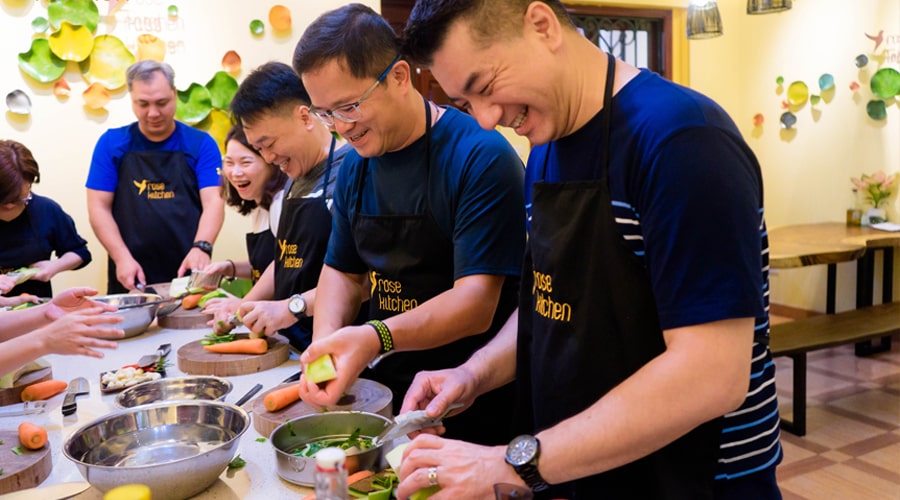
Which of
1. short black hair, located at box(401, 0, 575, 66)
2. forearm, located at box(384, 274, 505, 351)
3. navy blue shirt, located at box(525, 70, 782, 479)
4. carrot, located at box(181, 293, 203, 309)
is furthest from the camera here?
carrot, located at box(181, 293, 203, 309)

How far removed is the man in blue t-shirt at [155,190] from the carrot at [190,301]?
2.99ft

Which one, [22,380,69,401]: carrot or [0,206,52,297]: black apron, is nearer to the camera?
[22,380,69,401]: carrot

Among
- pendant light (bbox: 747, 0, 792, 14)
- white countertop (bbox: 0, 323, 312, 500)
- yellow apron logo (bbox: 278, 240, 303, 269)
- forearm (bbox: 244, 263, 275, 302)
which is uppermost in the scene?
pendant light (bbox: 747, 0, 792, 14)

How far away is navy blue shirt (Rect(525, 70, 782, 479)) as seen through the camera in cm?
98

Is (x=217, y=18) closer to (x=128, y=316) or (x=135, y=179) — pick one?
(x=135, y=179)

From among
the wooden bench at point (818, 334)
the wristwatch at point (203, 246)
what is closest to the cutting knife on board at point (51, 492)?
the wristwatch at point (203, 246)

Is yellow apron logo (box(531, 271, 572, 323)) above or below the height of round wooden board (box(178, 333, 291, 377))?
above

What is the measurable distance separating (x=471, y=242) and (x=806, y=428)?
3.40m

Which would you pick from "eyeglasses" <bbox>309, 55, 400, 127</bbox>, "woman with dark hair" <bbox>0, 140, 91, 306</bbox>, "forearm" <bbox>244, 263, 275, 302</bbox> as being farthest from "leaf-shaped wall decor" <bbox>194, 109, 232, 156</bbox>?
"eyeglasses" <bbox>309, 55, 400, 127</bbox>

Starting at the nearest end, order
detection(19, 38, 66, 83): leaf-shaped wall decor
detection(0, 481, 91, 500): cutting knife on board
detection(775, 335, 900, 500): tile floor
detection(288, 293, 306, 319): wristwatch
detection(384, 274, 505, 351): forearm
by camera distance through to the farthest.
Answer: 1. detection(0, 481, 91, 500): cutting knife on board
2. detection(384, 274, 505, 351): forearm
3. detection(288, 293, 306, 319): wristwatch
4. detection(775, 335, 900, 500): tile floor
5. detection(19, 38, 66, 83): leaf-shaped wall decor

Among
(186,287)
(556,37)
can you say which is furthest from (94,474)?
(186,287)

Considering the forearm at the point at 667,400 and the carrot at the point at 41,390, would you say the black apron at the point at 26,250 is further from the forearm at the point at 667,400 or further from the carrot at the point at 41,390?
the forearm at the point at 667,400

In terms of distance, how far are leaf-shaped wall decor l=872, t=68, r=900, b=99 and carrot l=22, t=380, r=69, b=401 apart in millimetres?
6282

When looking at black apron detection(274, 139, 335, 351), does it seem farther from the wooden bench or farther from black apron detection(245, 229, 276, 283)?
the wooden bench
